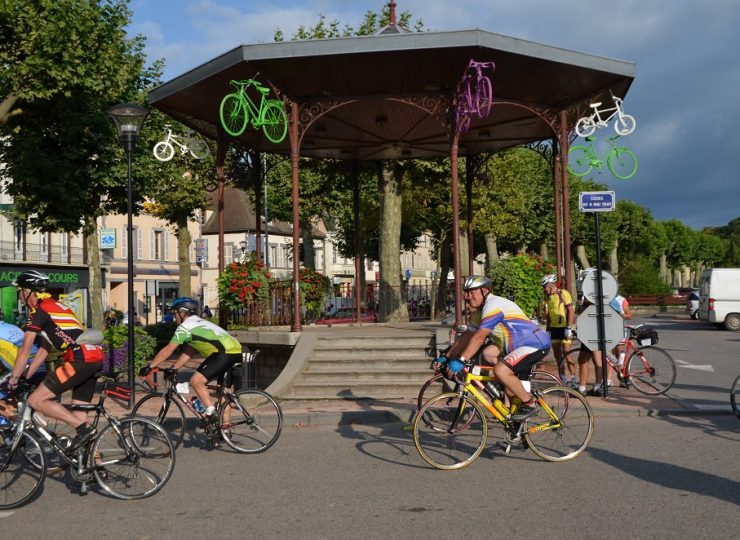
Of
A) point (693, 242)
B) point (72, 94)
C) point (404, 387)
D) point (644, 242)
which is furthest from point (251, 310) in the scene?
point (693, 242)

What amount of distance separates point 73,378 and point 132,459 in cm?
103

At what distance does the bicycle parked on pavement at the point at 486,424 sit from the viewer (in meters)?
7.34

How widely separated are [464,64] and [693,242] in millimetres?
96140

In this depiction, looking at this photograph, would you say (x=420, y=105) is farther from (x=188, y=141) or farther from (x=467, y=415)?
(x=467, y=415)

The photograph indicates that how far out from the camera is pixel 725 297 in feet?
97.1

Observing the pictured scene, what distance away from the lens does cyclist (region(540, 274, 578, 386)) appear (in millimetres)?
12078

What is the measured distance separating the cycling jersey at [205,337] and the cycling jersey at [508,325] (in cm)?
257

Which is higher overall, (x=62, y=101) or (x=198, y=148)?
(x=62, y=101)

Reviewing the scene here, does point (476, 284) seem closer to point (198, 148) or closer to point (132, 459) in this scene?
point (132, 459)

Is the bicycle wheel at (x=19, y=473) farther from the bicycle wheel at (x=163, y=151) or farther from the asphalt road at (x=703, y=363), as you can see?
the bicycle wheel at (x=163, y=151)

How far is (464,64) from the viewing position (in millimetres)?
12898

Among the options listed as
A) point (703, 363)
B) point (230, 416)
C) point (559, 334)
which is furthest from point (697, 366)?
point (230, 416)

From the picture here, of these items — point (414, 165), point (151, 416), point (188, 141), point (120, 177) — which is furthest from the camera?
point (414, 165)

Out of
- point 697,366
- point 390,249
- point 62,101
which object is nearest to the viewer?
point 697,366
